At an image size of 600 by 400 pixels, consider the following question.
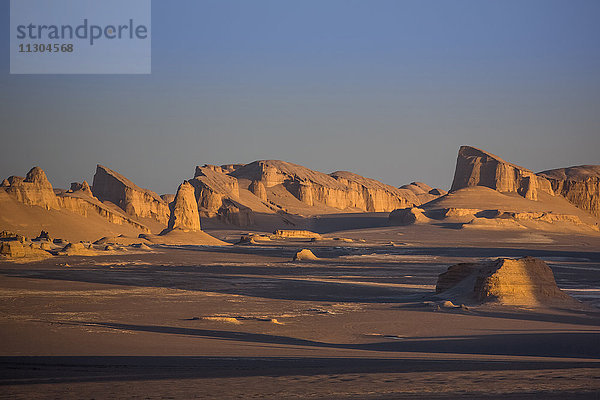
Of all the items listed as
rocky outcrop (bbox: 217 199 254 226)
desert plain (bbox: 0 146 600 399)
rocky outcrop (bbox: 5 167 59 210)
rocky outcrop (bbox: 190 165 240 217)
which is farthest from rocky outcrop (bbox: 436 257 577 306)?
rocky outcrop (bbox: 190 165 240 217)

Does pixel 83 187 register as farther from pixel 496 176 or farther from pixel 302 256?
pixel 496 176

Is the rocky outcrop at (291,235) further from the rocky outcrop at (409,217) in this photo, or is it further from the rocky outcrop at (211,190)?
the rocky outcrop at (409,217)

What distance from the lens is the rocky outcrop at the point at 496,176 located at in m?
151

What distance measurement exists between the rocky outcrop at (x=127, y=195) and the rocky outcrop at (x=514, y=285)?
8842 cm

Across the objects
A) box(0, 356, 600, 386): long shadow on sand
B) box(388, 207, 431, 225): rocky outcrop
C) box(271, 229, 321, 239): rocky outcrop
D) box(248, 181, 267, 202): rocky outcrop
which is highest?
box(248, 181, 267, 202): rocky outcrop

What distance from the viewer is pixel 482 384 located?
9.97 m

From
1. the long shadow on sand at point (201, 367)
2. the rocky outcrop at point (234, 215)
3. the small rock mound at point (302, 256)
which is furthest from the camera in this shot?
the rocky outcrop at point (234, 215)

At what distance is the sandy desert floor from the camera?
992 cm

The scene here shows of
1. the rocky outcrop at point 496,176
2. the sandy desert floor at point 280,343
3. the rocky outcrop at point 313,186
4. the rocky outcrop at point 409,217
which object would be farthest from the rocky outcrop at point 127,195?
the sandy desert floor at point 280,343

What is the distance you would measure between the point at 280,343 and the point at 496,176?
144680mm

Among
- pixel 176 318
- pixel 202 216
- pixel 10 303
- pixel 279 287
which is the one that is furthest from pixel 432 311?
pixel 202 216

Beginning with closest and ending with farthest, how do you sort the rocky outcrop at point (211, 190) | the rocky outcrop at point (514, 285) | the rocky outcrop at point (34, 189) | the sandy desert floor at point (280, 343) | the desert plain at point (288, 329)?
the sandy desert floor at point (280, 343)
the desert plain at point (288, 329)
the rocky outcrop at point (514, 285)
the rocky outcrop at point (34, 189)
the rocky outcrop at point (211, 190)

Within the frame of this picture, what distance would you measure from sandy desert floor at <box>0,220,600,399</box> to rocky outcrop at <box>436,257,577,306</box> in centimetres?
92

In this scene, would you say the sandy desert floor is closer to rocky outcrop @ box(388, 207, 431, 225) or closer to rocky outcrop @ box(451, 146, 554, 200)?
rocky outcrop @ box(388, 207, 431, 225)
